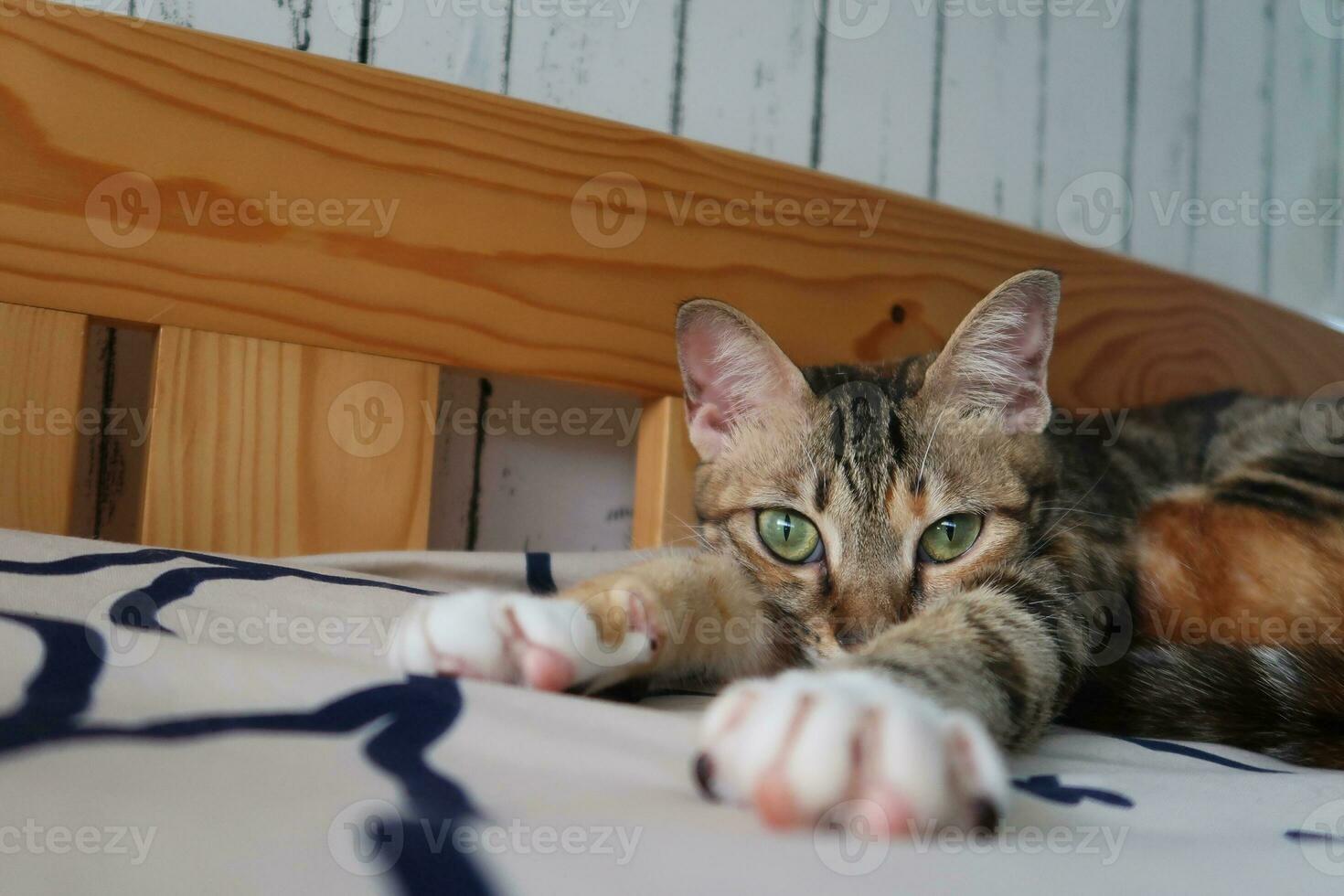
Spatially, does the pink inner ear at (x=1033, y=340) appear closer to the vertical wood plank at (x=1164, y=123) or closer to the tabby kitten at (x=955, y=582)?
the tabby kitten at (x=955, y=582)

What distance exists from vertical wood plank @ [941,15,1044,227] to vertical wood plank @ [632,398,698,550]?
0.81m

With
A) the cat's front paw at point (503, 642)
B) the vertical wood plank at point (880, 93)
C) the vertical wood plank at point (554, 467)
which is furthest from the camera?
the vertical wood plank at point (880, 93)

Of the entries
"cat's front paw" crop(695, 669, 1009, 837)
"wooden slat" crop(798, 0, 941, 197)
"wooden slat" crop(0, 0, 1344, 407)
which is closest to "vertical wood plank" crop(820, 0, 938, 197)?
"wooden slat" crop(798, 0, 941, 197)

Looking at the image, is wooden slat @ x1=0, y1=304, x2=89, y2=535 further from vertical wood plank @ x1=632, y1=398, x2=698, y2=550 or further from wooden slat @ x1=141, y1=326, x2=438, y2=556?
vertical wood plank @ x1=632, y1=398, x2=698, y2=550

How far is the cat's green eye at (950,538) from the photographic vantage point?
2.87ft

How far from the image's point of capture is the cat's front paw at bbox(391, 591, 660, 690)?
1.86ft

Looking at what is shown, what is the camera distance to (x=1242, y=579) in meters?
0.90

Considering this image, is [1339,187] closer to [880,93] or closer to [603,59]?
[880,93]

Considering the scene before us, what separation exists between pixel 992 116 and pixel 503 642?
1582 mm

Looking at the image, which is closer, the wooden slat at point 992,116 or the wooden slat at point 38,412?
the wooden slat at point 38,412

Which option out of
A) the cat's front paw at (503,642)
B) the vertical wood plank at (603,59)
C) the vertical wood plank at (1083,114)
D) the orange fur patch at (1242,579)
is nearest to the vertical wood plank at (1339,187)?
the vertical wood plank at (1083,114)

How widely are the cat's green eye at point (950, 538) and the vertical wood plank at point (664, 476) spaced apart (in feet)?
1.42

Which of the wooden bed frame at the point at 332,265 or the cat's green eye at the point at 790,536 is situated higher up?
the wooden bed frame at the point at 332,265

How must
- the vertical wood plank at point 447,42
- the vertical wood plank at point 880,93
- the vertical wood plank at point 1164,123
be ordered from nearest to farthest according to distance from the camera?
the vertical wood plank at point 447,42, the vertical wood plank at point 880,93, the vertical wood plank at point 1164,123
